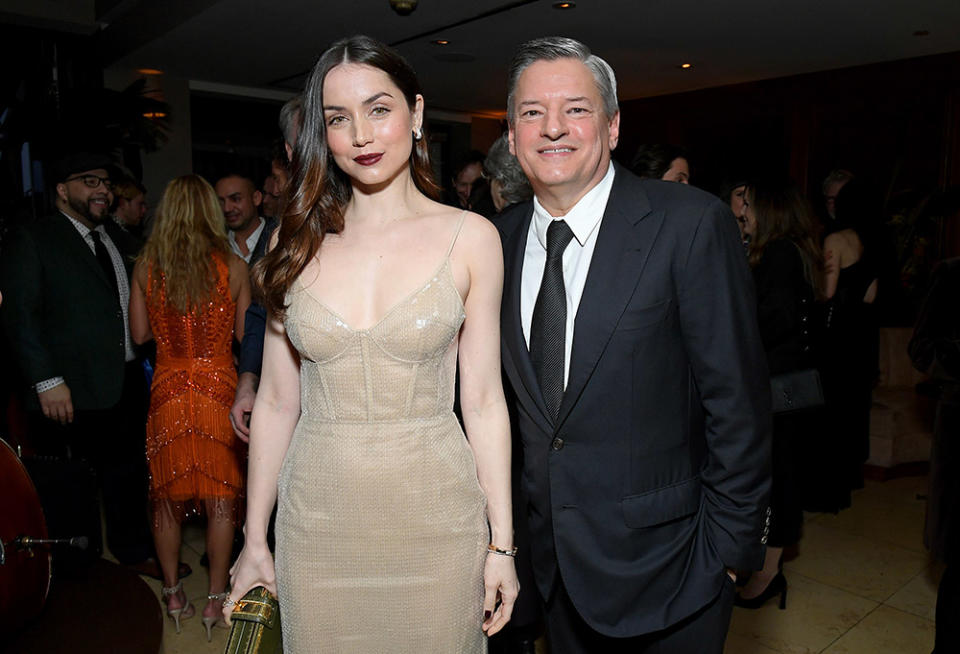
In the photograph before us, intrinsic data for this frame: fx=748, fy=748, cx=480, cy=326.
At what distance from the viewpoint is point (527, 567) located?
1.90 meters

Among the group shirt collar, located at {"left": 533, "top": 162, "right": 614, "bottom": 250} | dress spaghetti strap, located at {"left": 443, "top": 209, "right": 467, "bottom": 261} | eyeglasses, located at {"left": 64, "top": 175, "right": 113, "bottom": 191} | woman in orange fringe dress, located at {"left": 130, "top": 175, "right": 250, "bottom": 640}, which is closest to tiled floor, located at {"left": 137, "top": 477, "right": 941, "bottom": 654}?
woman in orange fringe dress, located at {"left": 130, "top": 175, "right": 250, "bottom": 640}

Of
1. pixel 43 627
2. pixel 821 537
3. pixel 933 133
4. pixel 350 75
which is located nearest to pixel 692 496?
pixel 350 75

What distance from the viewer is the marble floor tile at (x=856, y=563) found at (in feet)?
11.2

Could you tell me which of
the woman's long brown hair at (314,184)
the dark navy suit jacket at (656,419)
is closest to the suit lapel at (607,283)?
the dark navy suit jacket at (656,419)

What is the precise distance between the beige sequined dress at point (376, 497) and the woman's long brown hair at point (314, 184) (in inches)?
2.7

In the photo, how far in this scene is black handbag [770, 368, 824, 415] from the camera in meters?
2.13

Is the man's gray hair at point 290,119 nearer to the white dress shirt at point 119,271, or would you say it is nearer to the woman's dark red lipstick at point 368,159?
the woman's dark red lipstick at point 368,159

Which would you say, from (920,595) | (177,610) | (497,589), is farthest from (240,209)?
(920,595)

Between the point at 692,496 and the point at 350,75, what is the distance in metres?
1.12

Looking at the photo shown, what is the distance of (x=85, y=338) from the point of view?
3426mm

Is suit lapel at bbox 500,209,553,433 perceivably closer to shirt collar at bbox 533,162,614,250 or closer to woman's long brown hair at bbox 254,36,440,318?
shirt collar at bbox 533,162,614,250

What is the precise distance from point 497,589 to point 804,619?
7.05 ft

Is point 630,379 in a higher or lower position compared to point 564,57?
lower

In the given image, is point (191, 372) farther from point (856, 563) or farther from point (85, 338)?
point (856, 563)
